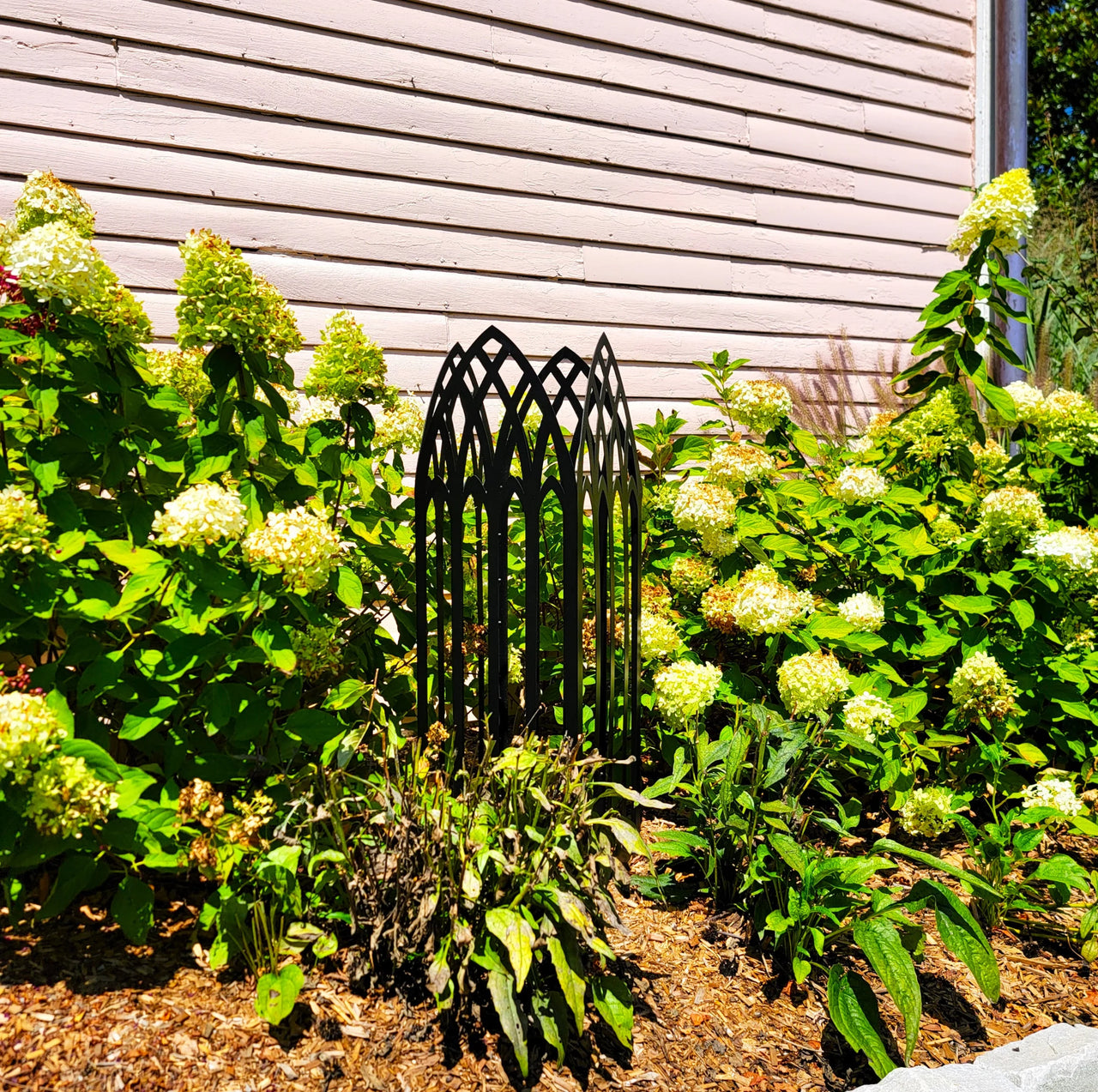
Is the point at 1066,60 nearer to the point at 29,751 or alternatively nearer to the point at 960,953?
the point at 960,953

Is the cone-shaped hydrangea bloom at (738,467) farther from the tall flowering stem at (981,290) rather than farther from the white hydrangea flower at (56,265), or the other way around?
the white hydrangea flower at (56,265)

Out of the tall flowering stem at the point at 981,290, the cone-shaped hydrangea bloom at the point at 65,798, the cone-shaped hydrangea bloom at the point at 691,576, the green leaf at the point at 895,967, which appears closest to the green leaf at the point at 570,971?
the green leaf at the point at 895,967

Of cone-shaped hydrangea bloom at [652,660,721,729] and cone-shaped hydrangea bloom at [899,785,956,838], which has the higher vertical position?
cone-shaped hydrangea bloom at [652,660,721,729]

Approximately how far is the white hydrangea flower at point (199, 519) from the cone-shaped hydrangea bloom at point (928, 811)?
182cm

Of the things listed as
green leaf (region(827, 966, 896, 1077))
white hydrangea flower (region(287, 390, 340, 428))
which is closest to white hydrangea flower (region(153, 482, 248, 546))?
white hydrangea flower (region(287, 390, 340, 428))

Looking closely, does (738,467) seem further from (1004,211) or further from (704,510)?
(1004,211)

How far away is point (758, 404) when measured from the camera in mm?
2832

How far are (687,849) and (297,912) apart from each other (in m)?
0.90

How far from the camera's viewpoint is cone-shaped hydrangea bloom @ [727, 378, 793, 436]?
111 inches

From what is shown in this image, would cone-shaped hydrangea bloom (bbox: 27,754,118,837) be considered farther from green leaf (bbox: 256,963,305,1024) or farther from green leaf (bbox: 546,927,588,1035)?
green leaf (bbox: 546,927,588,1035)

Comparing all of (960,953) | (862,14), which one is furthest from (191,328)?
(862,14)

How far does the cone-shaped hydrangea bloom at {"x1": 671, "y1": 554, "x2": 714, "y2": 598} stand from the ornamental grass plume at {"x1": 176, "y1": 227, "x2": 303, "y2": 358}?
1.37 metres

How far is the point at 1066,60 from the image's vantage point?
12.1 m

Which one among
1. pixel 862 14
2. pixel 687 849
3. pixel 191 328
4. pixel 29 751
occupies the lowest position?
pixel 687 849
